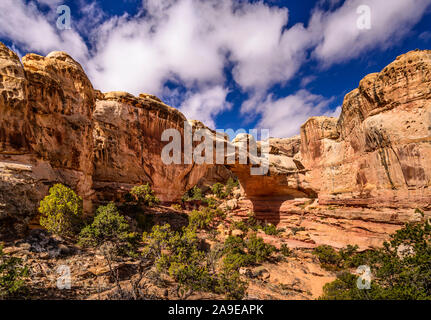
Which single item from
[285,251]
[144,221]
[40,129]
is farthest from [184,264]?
[40,129]

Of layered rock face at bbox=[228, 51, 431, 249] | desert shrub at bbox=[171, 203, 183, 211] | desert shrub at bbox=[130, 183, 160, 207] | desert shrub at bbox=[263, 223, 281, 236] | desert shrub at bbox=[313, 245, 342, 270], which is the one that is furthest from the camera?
desert shrub at bbox=[171, 203, 183, 211]

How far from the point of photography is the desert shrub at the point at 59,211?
12914 mm

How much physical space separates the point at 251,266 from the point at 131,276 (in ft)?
32.5

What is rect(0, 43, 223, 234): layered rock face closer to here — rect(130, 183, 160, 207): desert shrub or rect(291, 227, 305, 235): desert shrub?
rect(130, 183, 160, 207): desert shrub

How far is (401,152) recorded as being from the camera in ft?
50.2

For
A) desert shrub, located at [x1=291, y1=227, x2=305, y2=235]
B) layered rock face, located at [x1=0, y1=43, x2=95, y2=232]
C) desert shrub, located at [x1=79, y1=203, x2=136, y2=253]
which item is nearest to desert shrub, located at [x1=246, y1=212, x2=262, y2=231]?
desert shrub, located at [x1=291, y1=227, x2=305, y2=235]

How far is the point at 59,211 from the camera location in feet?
43.6

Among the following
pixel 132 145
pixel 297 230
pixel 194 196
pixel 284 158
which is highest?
pixel 132 145

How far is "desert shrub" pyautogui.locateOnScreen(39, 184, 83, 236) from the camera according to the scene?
1291cm

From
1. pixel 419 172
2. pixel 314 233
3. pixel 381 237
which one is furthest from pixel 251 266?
pixel 419 172

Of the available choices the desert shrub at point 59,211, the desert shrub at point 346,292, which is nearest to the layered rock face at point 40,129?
the desert shrub at point 59,211

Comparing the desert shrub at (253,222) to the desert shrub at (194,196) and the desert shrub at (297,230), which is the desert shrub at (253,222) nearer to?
the desert shrub at (297,230)

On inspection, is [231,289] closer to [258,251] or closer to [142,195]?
[258,251]

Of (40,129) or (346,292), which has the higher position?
(40,129)
